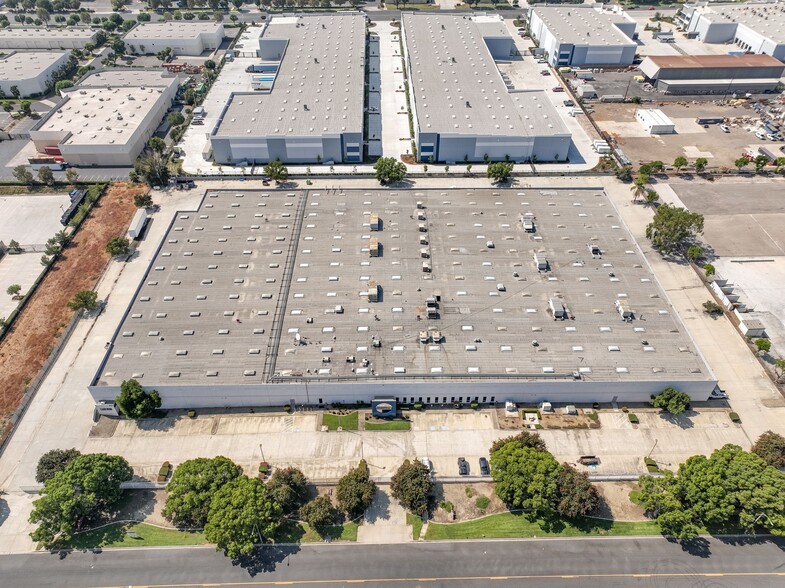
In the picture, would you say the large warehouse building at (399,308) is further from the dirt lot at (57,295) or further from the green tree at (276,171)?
the dirt lot at (57,295)

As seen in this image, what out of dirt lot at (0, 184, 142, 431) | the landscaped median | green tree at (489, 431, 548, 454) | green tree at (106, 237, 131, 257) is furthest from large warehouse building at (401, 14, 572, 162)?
the landscaped median

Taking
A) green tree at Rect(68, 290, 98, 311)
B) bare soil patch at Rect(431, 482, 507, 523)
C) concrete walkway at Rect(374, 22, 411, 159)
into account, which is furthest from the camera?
concrete walkway at Rect(374, 22, 411, 159)

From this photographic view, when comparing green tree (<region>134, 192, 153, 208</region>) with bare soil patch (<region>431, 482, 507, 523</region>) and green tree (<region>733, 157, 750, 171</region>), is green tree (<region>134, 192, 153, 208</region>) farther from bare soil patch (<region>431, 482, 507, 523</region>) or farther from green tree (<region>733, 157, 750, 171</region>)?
green tree (<region>733, 157, 750, 171</region>)

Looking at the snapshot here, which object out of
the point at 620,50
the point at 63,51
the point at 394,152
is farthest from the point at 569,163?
the point at 63,51

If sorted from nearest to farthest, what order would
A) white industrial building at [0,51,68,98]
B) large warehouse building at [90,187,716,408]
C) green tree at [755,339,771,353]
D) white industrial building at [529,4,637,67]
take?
large warehouse building at [90,187,716,408]
green tree at [755,339,771,353]
white industrial building at [0,51,68,98]
white industrial building at [529,4,637,67]

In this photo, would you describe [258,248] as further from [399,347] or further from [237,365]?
[399,347]

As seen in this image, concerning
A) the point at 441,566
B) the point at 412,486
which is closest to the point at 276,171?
the point at 412,486

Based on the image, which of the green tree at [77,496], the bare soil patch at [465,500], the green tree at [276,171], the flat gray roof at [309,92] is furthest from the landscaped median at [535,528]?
the flat gray roof at [309,92]
